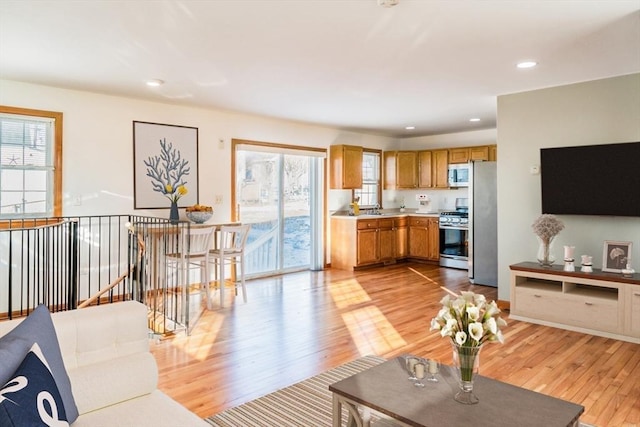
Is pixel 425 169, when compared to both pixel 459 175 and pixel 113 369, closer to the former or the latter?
pixel 459 175

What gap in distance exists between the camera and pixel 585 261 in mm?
4297

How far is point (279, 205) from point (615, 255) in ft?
15.2

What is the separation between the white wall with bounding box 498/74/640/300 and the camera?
426cm

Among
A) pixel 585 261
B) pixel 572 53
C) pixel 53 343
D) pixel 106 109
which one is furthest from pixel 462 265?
pixel 53 343

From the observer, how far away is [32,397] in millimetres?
1281

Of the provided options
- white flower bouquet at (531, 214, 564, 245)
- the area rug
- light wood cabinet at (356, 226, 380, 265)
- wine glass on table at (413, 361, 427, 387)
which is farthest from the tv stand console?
light wood cabinet at (356, 226, 380, 265)

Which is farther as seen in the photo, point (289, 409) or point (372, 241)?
point (372, 241)

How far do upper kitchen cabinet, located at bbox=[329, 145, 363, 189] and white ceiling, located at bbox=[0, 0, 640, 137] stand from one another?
222 centimetres

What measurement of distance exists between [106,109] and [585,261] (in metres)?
5.52

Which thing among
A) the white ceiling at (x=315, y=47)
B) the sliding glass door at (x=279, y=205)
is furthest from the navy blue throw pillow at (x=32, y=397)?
the sliding glass door at (x=279, y=205)

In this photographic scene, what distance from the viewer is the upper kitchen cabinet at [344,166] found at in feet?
25.0

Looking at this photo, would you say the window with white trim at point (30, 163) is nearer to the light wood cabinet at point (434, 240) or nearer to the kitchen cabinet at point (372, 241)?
the kitchen cabinet at point (372, 241)

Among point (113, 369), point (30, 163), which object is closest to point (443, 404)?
point (113, 369)

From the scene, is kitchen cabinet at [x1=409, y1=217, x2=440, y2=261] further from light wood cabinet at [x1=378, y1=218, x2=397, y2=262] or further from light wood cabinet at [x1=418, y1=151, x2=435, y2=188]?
light wood cabinet at [x1=418, y1=151, x2=435, y2=188]
